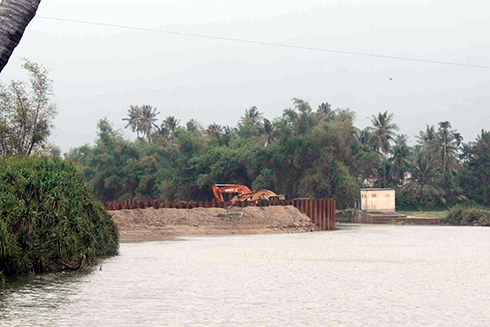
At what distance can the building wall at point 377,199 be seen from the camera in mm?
70875

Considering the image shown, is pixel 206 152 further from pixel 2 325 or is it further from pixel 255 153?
pixel 2 325

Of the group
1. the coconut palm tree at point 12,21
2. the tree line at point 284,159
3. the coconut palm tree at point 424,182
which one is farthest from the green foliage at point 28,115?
the coconut palm tree at point 424,182

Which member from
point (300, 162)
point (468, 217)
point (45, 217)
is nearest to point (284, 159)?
point (300, 162)

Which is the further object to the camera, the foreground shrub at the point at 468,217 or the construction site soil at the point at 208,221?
the foreground shrub at the point at 468,217

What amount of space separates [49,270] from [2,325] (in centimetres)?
685

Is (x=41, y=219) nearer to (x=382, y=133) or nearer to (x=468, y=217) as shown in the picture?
(x=468, y=217)

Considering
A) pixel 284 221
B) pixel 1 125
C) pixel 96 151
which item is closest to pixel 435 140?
pixel 96 151

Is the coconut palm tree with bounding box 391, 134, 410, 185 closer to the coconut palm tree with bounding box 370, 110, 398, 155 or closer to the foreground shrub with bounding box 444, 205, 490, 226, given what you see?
the coconut palm tree with bounding box 370, 110, 398, 155

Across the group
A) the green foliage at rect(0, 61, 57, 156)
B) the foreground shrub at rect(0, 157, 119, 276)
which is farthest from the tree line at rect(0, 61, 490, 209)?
the foreground shrub at rect(0, 157, 119, 276)

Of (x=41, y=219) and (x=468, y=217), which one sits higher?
(x=468, y=217)

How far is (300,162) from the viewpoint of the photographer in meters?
68.6

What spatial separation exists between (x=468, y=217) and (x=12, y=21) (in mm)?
51252

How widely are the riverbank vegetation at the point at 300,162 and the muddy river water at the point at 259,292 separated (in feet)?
147

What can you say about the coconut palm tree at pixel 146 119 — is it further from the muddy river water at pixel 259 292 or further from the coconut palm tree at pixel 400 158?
the muddy river water at pixel 259 292
